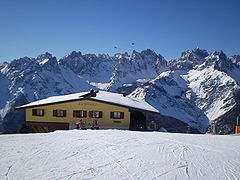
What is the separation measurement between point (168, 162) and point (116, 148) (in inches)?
104

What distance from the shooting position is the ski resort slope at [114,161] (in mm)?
7605

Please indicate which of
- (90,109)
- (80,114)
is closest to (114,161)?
(90,109)

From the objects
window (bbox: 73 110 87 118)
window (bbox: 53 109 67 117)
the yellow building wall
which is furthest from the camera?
window (bbox: 53 109 67 117)

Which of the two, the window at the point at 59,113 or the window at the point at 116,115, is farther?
the window at the point at 59,113

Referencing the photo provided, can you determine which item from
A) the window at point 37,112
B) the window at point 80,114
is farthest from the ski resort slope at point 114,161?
the window at point 37,112

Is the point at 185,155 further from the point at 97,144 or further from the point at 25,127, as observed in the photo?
the point at 25,127

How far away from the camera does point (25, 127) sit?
2938 cm

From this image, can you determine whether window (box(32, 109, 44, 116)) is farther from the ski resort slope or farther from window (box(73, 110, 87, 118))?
the ski resort slope

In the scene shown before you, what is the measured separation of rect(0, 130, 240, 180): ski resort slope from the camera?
7.61 metres

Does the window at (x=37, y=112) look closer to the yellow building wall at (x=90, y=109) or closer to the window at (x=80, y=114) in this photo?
the yellow building wall at (x=90, y=109)


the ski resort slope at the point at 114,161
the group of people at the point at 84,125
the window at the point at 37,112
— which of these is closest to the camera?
the ski resort slope at the point at 114,161

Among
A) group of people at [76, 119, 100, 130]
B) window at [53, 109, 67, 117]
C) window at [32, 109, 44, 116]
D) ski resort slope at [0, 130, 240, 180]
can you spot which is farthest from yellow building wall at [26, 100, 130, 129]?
ski resort slope at [0, 130, 240, 180]

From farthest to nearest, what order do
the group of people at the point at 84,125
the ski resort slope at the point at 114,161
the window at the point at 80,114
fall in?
the window at the point at 80,114 < the group of people at the point at 84,125 < the ski resort slope at the point at 114,161

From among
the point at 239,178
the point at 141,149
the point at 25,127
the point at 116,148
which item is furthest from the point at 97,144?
the point at 25,127
